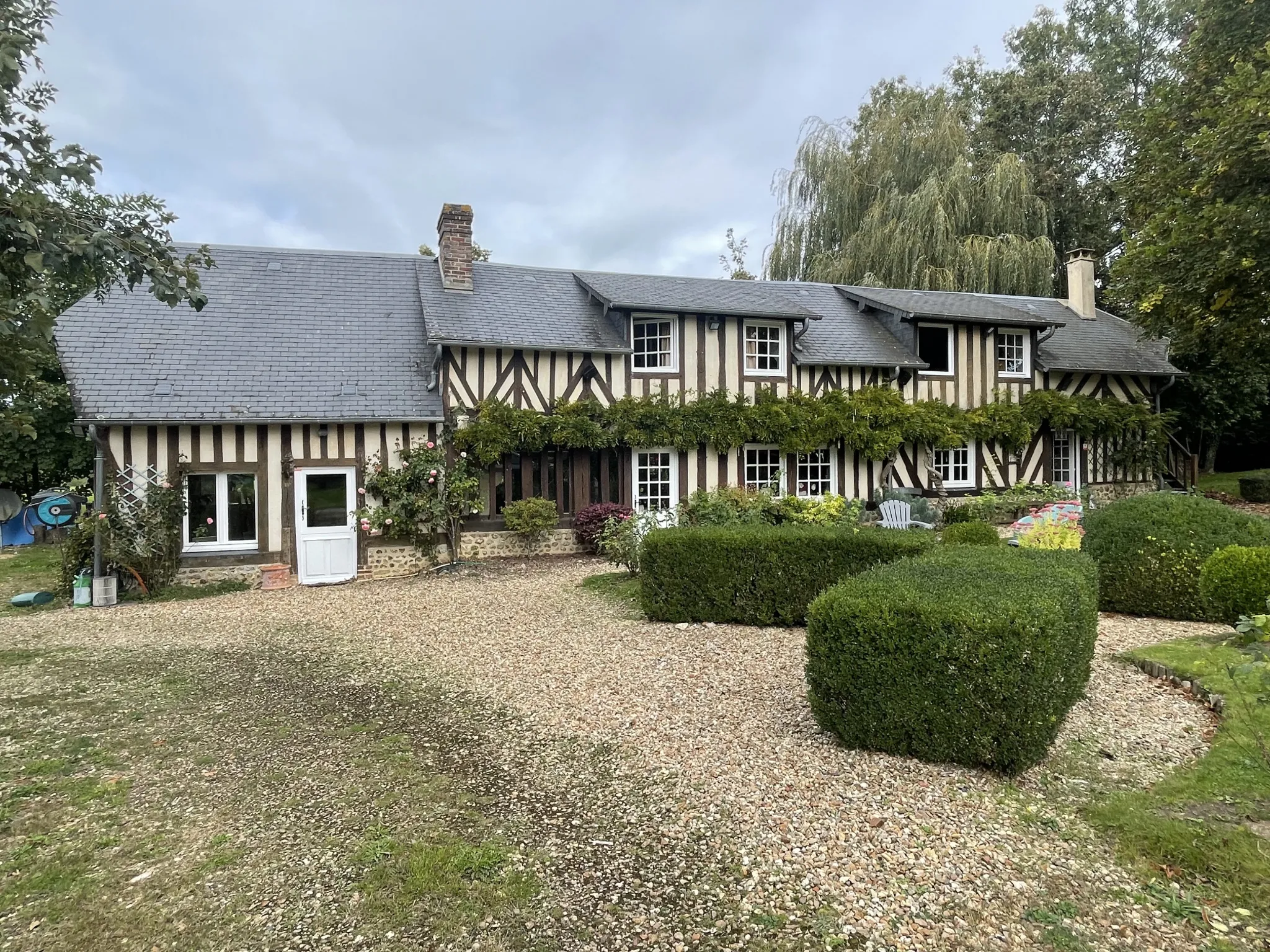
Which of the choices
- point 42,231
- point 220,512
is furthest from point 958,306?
point 42,231

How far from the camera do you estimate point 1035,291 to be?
1814 centimetres

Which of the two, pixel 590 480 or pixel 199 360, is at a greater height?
pixel 199 360

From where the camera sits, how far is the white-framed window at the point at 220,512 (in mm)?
10398

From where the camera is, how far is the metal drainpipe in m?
9.49

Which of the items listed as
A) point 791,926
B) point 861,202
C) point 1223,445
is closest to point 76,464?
point 791,926

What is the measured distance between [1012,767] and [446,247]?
42.1 ft

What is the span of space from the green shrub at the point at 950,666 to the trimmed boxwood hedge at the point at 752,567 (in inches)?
91.1

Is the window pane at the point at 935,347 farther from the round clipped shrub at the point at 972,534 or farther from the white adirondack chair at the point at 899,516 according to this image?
the round clipped shrub at the point at 972,534

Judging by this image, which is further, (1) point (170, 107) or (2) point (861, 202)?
(2) point (861, 202)

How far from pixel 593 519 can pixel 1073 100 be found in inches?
827

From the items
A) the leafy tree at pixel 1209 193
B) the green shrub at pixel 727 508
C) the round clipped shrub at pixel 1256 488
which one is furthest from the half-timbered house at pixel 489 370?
the round clipped shrub at pixel 1256 488

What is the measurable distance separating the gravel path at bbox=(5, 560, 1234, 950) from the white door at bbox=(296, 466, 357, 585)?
2906 mm

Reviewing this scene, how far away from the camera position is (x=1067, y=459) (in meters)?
15.8

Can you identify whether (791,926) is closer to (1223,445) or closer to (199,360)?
(199,360)
